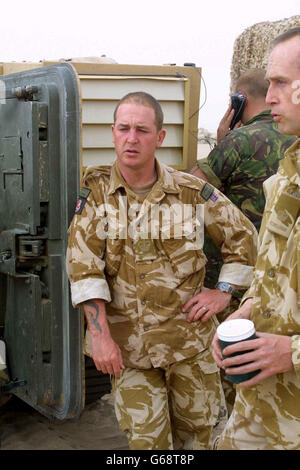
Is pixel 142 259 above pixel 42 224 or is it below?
below

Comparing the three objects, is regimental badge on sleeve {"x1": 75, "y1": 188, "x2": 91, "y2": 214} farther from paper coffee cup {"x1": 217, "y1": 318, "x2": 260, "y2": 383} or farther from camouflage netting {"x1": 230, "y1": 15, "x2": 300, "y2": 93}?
camouflage netting {"x1": 230, "y1": 15, "x2": 300, "y2": 93}

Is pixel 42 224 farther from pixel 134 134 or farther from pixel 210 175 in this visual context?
pixel 210 175

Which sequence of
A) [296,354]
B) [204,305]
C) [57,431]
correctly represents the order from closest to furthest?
[296,354] < [204,305] < [57,431]

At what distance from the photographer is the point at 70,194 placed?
10.5 ft

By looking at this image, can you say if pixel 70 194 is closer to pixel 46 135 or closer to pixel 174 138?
pixel 46 135

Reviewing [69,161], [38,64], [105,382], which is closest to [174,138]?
[38,64]

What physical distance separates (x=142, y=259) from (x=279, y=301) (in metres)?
0.92

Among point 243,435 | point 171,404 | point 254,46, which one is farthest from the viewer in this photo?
point 254,46

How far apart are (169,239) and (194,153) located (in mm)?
1341

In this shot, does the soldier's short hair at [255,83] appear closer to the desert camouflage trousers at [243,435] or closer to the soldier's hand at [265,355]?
the desert camouflage trousers at [243,435]

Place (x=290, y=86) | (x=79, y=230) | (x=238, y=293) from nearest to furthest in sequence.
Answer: (x=290, y=86) → (x=79, y=230) → (x=238, y=293)

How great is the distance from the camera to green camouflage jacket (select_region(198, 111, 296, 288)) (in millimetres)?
3625

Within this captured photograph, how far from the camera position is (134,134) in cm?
298

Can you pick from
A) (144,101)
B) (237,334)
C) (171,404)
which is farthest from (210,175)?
(237,334)
